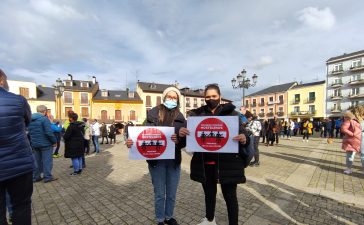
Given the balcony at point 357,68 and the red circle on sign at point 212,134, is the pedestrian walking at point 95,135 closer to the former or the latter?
the red circle on sign at point 212,134

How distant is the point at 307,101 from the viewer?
44500 millimetres

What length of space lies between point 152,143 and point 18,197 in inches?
61.0

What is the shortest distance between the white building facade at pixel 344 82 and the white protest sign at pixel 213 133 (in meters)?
47.5

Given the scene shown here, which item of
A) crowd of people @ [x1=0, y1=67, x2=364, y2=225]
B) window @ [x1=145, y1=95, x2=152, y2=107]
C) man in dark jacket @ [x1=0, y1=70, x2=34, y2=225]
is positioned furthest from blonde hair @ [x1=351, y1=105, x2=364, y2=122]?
window @ [x1=145, y1=95, x2=152, y2=107]

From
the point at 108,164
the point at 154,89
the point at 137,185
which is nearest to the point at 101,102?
the point at 154,89

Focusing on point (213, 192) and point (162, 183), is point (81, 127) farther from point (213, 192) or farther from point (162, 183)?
point (213, 192)

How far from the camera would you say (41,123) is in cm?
504

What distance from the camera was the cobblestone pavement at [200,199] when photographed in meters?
3.28

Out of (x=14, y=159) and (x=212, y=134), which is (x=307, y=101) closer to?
(x=212, y=134)

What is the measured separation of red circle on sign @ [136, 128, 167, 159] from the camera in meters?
2.75

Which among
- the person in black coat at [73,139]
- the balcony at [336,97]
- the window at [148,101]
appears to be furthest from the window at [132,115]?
the balcony at [336,97]

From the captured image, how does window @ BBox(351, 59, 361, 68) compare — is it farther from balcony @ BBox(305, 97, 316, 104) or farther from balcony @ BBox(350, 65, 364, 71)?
balcony @ BBox(305, 97, 316, 104)

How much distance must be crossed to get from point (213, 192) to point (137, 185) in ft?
9.27

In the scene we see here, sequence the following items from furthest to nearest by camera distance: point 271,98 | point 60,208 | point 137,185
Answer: point 271,98, point 137,185, point 60,208
